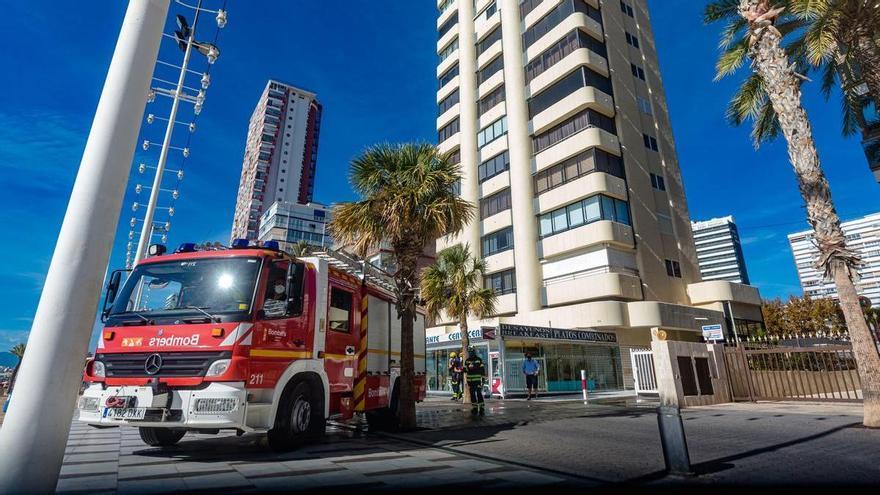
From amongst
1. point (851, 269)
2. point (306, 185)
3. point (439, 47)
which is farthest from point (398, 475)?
point (306, 185)

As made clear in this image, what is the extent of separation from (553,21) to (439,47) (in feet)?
47.9

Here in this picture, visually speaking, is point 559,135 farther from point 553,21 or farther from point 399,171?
point 399,171

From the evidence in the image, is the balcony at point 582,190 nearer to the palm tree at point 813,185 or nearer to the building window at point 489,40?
the building window at point 489,40

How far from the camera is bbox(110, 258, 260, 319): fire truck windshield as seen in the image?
6207 mm

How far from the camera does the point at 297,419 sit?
6.84 m

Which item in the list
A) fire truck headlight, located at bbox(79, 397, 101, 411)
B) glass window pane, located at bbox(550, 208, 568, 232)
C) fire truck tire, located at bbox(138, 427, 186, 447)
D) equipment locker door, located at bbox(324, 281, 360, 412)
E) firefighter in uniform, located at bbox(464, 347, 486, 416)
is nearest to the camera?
fire truck headlight, located at bbox(79, 397, 101, 411)

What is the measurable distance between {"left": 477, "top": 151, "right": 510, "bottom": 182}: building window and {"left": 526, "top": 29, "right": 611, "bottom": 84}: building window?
6.56m

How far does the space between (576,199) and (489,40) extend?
63.5ft

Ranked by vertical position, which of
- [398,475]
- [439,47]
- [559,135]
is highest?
[439,47]

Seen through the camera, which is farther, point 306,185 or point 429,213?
point 306,185

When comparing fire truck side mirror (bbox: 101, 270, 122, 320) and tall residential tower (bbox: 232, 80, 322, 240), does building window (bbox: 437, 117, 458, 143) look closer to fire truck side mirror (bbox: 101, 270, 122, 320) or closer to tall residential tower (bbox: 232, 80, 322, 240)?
fire truck side mirror (bbox: 101, 270, 122, 320)

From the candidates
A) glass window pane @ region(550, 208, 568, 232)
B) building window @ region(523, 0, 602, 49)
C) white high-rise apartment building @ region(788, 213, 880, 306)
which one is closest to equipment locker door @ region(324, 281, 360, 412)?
glass window pane @ region(550, 208, 568, 232)

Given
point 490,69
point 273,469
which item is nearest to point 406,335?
point 273,469

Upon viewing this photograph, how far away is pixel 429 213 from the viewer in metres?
10.4
